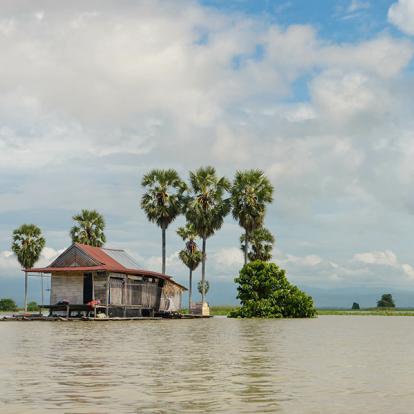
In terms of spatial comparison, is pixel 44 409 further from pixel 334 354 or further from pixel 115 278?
pixel 115 278

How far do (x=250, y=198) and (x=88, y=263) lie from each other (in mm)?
18892

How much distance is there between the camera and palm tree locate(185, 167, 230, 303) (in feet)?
221

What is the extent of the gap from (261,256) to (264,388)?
61291 mm

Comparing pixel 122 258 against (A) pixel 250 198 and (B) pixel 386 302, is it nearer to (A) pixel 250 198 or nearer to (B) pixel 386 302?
(A) pixel 250 198

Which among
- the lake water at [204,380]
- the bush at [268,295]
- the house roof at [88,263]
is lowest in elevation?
the lake water at [204,380]

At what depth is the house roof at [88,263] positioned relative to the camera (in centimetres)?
5488

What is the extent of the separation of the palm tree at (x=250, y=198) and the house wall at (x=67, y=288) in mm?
17893

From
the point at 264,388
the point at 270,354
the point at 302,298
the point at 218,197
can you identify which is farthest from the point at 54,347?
the point at 218,197

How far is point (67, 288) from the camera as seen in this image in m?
56.4

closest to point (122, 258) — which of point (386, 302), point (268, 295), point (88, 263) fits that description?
point (88, 263)

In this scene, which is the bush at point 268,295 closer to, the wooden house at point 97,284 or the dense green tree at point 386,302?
the wooden house at point 97,284

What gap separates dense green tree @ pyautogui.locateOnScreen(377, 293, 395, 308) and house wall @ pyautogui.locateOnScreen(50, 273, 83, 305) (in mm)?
75943

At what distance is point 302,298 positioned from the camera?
6078 cm

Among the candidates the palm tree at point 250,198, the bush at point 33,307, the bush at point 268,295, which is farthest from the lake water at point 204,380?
the bush at point 33,307
